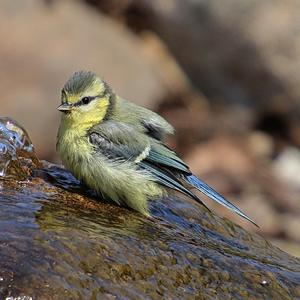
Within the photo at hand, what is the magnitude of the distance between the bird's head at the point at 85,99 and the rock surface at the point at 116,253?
0.38 m

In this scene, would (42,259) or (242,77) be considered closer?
(42,259)

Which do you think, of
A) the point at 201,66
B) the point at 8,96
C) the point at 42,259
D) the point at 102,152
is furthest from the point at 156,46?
the point at 42,259

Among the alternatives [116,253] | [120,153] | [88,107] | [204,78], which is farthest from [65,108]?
[204,78]

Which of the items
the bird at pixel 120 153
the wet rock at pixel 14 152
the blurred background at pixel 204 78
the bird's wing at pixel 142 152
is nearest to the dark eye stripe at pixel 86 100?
the bird at pixel 120 153

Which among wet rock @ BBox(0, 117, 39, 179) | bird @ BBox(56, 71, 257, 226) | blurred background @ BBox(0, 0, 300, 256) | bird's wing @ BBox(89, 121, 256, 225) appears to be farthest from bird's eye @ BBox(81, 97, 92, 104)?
blurred background @ BBox(0, 0, 300, 256)

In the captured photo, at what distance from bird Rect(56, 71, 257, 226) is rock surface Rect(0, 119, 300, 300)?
0.10 m

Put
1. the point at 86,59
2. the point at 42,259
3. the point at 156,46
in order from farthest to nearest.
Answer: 1. the point at 156,46
2. the point at 86,59
3. the point at 42,259

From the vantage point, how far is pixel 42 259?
11.6 ft

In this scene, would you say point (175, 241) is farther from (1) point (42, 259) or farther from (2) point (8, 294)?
(2) point (8, 294)

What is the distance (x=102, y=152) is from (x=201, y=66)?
6904mm

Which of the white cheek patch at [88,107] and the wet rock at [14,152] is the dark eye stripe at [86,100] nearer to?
the white cheek patch at [88,107]

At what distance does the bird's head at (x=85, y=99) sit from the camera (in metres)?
5.20

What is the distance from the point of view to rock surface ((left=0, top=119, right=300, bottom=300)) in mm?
3484

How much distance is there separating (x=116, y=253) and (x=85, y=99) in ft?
5.40
